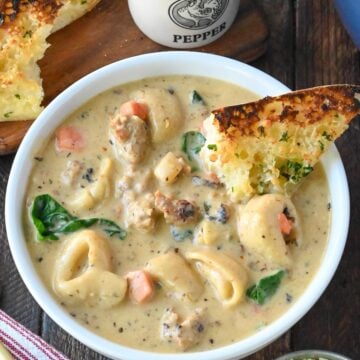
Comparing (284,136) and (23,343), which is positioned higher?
(284,136)

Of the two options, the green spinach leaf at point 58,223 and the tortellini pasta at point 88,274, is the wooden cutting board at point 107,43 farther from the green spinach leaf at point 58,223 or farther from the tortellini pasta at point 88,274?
the tortellini pasta at point 88,274

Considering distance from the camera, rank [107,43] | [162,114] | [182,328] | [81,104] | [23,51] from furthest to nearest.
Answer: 1. [107,43]
2. [23,51]
3. [81,104]
4. [162,114]
5. [182,328]

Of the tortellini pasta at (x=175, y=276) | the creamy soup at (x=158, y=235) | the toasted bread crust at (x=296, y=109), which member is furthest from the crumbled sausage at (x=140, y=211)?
the toasted bread crust at (x=296, y=109)

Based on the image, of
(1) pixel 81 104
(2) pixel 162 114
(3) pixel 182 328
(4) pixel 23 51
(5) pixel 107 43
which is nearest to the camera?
(3) pixel 182 328

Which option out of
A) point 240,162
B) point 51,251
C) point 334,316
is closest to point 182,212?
point 240,162

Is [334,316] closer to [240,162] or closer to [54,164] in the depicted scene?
[240,162]

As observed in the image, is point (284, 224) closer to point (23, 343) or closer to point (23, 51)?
point (23, 343)

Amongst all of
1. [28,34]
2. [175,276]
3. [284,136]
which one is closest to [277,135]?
[284,136]
